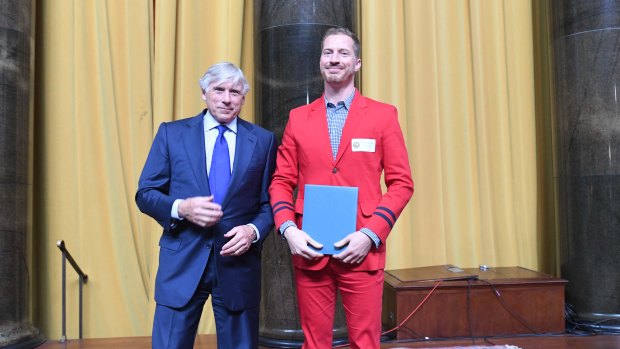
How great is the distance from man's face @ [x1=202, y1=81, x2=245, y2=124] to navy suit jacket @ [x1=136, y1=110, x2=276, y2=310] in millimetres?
79

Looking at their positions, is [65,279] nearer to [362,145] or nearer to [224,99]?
[224,99]

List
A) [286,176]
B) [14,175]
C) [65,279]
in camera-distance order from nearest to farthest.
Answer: [286,176] < [14,175] < [65,279]

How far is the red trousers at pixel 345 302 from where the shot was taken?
79.4 inches

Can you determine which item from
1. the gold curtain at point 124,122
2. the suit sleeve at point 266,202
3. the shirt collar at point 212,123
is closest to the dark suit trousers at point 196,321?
the suit sleeve at point 266,202

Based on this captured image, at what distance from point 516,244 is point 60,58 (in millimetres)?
4059

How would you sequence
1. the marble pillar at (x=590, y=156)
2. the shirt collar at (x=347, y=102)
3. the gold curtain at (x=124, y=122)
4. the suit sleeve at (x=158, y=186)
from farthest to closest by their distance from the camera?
the gold curtain at (x=124, y=122), the marble pillar at (x=590, y=156), the shirt collar at (x=347, y=102), the suit sleeve at (x=158, y=186)

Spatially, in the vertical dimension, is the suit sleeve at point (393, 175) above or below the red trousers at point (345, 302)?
above

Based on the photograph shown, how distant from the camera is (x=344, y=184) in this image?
81.9 inches

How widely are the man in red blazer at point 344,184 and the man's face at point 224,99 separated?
0.23 meters

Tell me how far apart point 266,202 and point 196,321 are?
51cm

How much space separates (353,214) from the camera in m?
1.97

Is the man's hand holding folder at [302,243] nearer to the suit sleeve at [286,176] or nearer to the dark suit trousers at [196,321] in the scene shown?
the suit sleeve at [286,176]

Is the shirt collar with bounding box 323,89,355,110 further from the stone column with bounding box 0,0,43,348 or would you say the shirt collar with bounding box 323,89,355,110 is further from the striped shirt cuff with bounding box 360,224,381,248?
the stone column with bounding box 0,0,43,348

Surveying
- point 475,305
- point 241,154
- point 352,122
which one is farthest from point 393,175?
point 475,305
